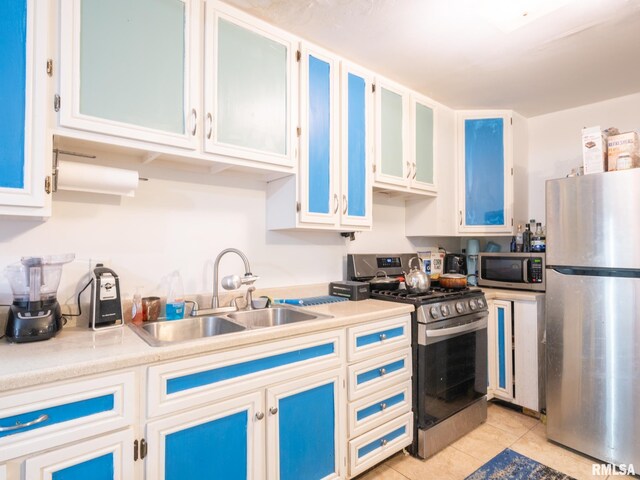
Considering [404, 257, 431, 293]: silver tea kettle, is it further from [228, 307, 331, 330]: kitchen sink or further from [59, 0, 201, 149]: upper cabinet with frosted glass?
[59, 0, 201, 149]: upper cabinet with frosted glass

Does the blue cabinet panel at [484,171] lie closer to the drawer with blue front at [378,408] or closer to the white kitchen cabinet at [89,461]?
the drawer with blue front at [378,408]

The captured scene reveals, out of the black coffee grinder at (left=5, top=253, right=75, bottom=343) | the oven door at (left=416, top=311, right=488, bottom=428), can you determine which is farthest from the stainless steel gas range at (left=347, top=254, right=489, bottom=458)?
the black coffee grinder at (left=5, top=253, right=75, bottom=343)

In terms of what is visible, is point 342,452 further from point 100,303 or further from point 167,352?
point 100,303

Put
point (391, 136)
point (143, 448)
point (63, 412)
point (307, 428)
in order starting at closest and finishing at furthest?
1. point (63, 412)
2. point (143, 448)
3. point (307, 428)
4. point (391, 136)

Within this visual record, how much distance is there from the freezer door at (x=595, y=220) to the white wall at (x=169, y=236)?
145cm

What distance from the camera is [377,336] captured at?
185cm

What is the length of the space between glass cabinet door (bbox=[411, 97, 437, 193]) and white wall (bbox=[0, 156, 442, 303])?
822 mm

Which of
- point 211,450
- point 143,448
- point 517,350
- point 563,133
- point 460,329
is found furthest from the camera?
point 563,133

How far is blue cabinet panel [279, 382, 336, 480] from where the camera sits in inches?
58.0

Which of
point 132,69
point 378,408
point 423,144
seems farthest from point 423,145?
point 132,69

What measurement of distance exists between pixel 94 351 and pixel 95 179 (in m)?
0.73

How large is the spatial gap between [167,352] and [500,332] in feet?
7.91

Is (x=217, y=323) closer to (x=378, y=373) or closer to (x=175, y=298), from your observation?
(x=175, y=298)

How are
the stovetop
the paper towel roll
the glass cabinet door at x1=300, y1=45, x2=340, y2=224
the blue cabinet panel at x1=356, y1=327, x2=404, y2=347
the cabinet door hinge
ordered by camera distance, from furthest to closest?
the stovetop → the glass cabinet door at x1=300, y1=45, x2=340, y2=224 → the blue cabinet panel at x1=356, y1=327, x2=404, y2=347 → the paper towel roll → the cabinet door hinge
